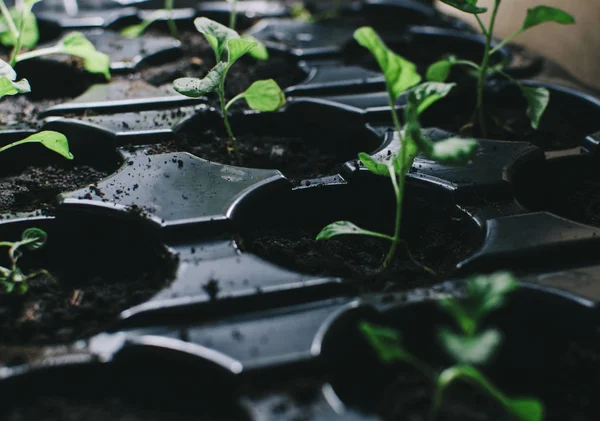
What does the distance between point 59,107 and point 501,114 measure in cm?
93

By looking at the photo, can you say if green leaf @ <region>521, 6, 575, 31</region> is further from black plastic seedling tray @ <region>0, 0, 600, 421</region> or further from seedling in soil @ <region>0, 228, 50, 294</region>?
seedling in soil @ <region>0, 228, 50, 294</region>

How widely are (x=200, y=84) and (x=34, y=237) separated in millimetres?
348

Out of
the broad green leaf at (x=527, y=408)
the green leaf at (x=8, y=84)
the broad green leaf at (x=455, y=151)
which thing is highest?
the broad green leaf at (x=455, y=151)

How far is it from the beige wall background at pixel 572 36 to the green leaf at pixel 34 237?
132 cm

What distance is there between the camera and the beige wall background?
162 cm

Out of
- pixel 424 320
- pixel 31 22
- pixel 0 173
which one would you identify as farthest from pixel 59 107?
pixel 424 320

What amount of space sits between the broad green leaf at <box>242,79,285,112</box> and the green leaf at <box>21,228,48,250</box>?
0.41 metres

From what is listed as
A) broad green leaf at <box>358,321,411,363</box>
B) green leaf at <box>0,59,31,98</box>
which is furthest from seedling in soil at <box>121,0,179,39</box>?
broad green leaf at <box>358,321,411,363</box>

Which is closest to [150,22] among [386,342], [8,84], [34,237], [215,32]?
[215,32]

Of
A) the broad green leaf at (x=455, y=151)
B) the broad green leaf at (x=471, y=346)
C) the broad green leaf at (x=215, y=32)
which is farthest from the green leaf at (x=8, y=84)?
the broad green leaf at (x=471, y=346)

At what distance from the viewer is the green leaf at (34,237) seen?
2.81ft

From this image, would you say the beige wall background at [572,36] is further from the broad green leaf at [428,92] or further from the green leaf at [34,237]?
the green leaf at [34,237]

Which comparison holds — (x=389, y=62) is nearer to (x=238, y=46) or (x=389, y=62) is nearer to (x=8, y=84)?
Answer: (x=238, y=46)

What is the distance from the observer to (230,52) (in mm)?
1062
